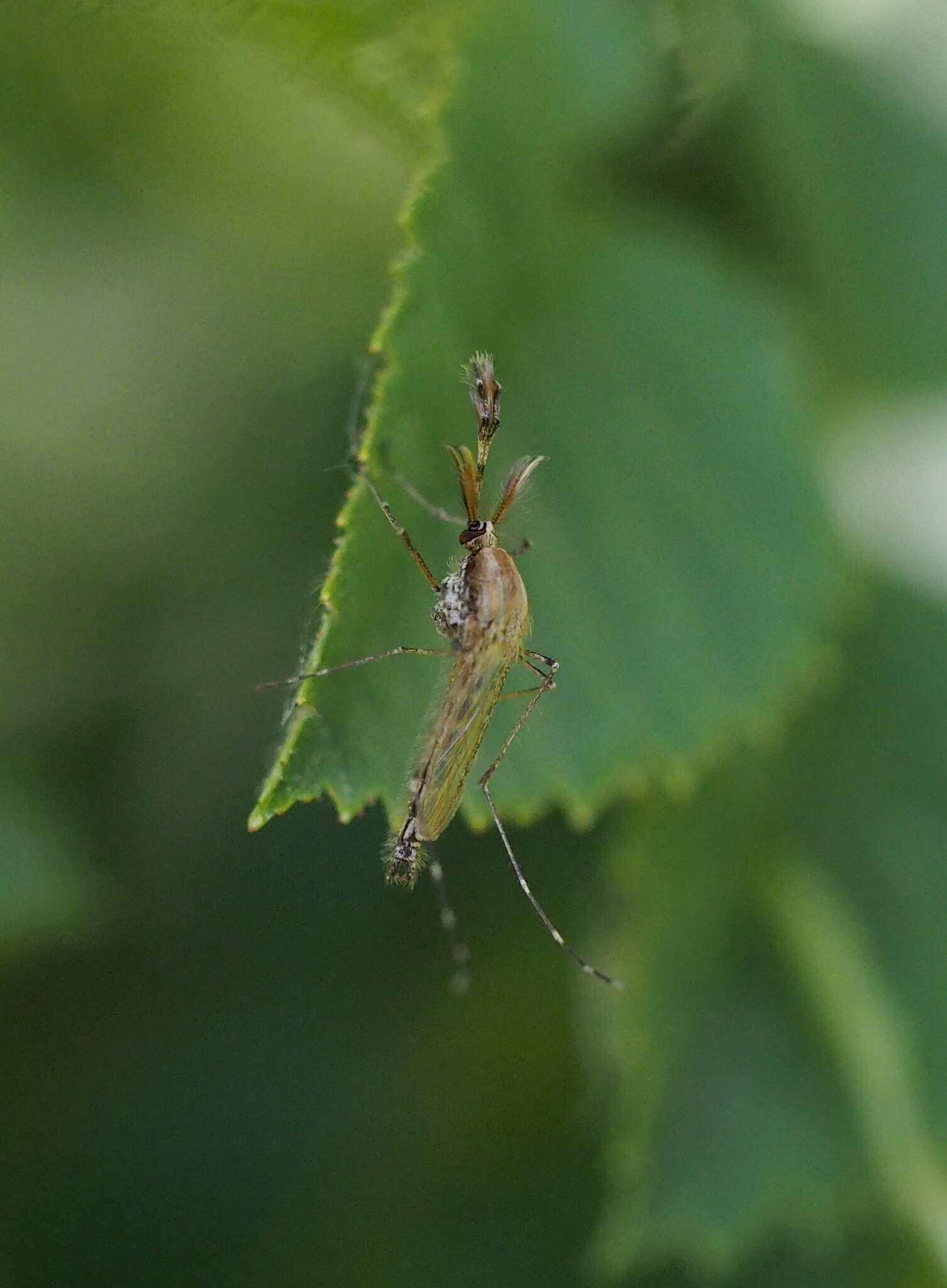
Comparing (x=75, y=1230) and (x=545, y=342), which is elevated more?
(x=545, y=342)

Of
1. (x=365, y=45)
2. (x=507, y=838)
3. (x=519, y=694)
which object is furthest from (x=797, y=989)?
(x=365, y=45)

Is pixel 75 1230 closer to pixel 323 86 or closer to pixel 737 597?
pixel 737 597

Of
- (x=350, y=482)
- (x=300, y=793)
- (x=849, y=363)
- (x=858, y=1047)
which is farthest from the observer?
(x=849, y=363)

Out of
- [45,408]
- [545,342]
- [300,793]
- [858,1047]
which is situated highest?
[545,342]

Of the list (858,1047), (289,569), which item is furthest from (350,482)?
(858,1047)

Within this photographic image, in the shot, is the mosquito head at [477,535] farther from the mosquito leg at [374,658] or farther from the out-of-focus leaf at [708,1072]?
the out-of-focus leaf at [708,1072]

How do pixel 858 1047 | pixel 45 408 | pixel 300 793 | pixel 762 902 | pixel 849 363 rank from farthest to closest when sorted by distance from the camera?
1. pixel 849 363
2. pixel 762 902
3. pixel 858 1047
4. pixel 45 408
5. pixel 300 793

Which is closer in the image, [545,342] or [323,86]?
[323,86]
